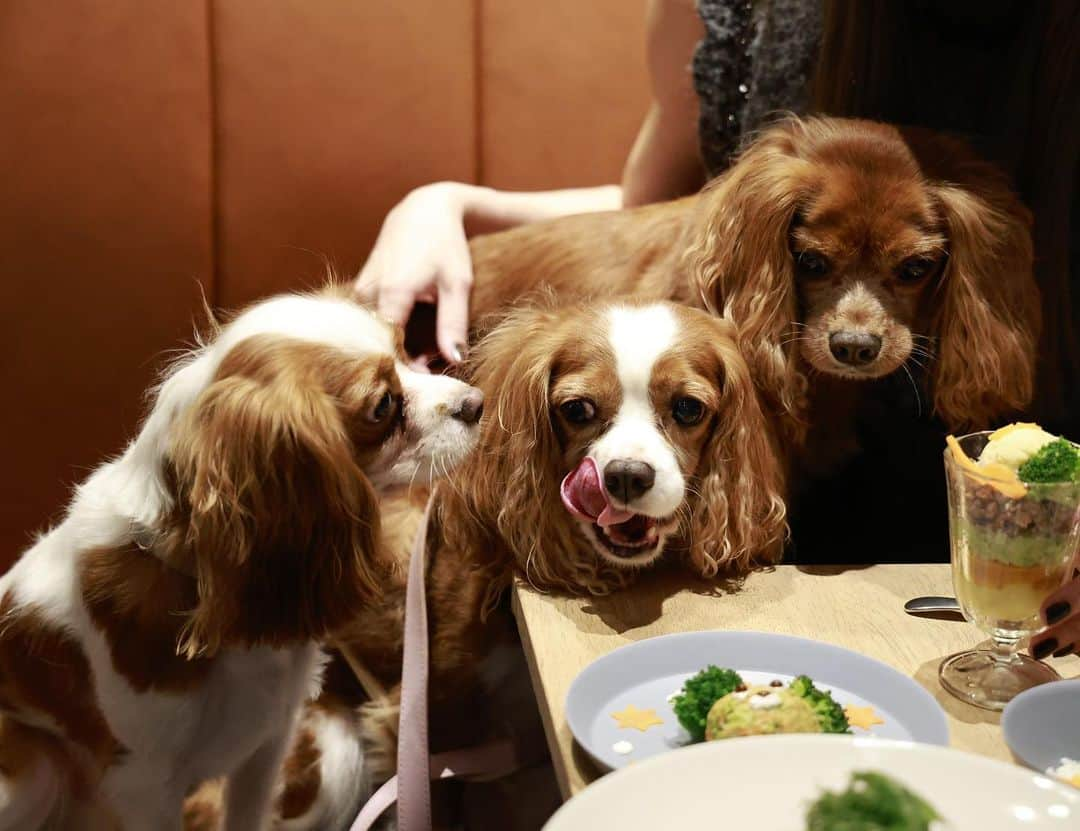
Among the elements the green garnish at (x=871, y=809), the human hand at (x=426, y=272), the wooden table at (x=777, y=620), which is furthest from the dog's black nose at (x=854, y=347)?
the green garnish at (x=871, y=809)

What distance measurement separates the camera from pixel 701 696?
32.9 inches

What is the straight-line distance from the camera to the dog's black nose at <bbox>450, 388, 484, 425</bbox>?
1.17 meters

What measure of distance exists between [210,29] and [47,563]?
1.18 meters

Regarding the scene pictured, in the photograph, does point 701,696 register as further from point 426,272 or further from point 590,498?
point 426,272

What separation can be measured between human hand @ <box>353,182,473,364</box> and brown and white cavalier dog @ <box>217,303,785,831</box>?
0.23m

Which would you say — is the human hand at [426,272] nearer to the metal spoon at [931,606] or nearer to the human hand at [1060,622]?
the metal spoon at [931,606]

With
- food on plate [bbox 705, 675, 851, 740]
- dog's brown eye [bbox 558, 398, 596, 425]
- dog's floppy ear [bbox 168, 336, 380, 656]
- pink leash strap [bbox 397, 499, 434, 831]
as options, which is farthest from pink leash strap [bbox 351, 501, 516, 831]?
food on plate [bbox 705, 675, 851, 740]

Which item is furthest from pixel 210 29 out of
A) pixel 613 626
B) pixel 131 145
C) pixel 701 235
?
pixel 613 626

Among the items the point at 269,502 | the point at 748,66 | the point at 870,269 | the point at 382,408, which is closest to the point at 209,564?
the point at 269,502

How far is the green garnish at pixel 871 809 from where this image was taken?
55 centimetres

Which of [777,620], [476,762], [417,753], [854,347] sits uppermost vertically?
[854,347]

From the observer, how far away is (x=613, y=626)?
1085 mm

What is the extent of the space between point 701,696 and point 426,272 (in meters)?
0.96

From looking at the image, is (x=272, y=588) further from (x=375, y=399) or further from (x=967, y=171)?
(x=967, y=171)
